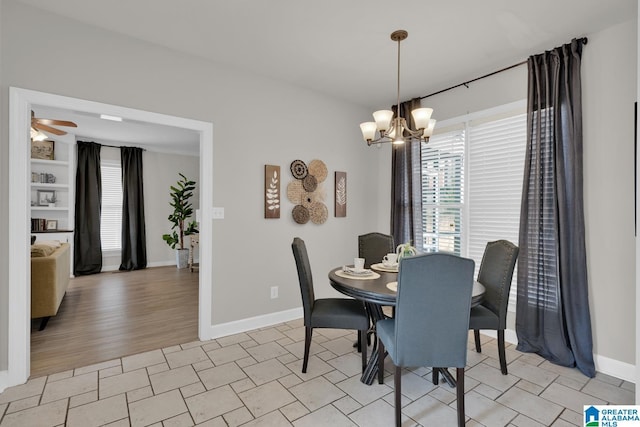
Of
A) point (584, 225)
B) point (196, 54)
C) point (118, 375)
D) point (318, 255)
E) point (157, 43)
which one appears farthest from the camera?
point (318, 255)

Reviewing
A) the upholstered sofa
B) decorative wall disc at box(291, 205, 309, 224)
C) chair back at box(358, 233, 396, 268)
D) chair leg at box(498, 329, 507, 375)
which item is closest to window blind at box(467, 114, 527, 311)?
chair leg at box(498, 329, 507, 375)

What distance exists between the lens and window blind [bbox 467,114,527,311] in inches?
120

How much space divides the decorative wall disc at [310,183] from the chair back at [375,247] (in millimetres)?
905

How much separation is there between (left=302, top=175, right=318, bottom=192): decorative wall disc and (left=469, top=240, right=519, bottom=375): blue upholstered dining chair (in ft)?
6.58

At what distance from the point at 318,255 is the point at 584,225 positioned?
→ 2577mm

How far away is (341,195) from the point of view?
4.09 meters

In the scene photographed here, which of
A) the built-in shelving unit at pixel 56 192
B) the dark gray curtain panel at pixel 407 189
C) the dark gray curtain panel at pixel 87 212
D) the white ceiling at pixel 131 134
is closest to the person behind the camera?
the dark gray curtain panel at pixel 407 189

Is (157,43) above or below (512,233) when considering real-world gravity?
above

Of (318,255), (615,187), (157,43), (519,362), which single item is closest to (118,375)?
(318,255)

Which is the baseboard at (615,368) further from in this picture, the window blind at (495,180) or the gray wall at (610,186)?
the window blind at (495,180)

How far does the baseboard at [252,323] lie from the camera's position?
313 cm

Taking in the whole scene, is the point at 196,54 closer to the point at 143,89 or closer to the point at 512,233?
the point at 143,89

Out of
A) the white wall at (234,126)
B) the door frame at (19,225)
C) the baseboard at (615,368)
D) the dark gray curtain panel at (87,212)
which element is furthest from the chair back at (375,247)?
the dark gray curtain panel at (87,212)

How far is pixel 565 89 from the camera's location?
2.62 m
